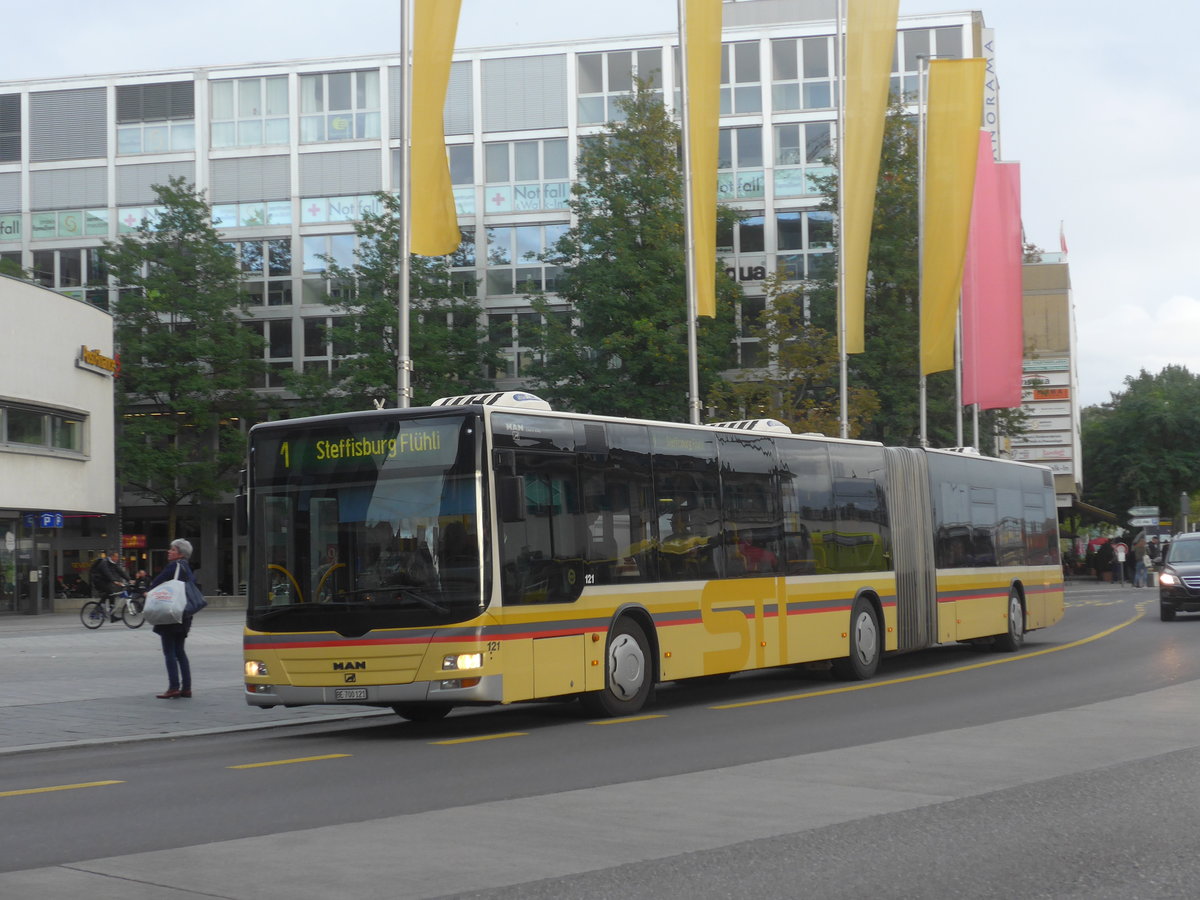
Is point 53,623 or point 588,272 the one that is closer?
point 53,623

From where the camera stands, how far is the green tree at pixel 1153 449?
75.1 m

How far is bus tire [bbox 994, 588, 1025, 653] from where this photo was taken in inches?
980

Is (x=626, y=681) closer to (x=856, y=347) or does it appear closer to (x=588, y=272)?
(x=856, y=347)

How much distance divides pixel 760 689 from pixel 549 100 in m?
44.7

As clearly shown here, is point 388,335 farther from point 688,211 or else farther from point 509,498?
point 509,498

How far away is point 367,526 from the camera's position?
13.7m

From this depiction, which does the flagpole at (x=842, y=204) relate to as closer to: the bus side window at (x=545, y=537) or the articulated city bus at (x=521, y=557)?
the articulated city bus at (x=521, y=557)

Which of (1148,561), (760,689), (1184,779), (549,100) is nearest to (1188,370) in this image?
(1148,561)

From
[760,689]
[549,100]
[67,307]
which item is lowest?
[760,689]

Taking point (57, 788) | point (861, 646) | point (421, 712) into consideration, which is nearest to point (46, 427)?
point (861, 646)

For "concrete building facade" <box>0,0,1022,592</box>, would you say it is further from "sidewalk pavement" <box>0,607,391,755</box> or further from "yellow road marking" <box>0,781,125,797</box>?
"yellow road marking" <box>0,781,125,797</box>

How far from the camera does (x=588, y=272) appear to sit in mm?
51281

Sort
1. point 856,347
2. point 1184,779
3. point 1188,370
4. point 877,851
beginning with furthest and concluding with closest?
point 1188,370, point 856,347, point 1184,779, point 877,851

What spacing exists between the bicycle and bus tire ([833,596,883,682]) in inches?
857
